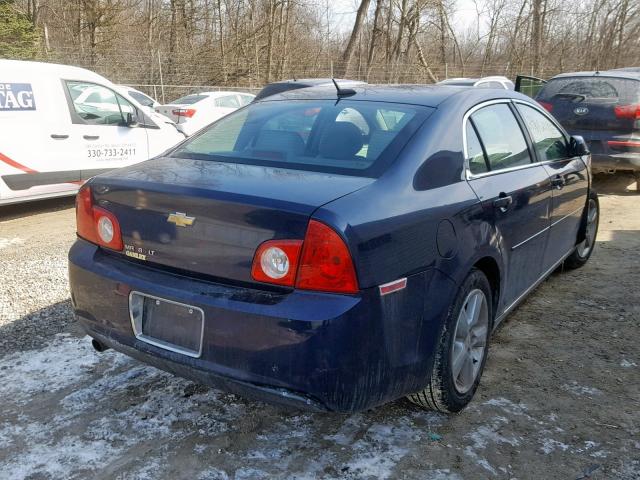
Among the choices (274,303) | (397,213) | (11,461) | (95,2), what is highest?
(95,2)

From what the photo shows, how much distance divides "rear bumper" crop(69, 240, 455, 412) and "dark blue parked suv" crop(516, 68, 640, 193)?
6.48 metres

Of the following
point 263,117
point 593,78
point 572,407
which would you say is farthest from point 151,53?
point 572,407

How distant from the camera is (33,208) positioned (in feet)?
25.2

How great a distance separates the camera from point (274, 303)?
2.21 metres

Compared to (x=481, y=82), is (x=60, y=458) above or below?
below

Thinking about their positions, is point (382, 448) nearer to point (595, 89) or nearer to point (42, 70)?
point (42, 70)

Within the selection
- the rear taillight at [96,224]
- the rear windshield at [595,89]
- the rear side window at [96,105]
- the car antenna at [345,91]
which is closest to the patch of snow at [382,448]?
the rear taillight at [96,224]

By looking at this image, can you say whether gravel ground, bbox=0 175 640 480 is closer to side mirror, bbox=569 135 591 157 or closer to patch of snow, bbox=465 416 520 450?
patch of snow, bbox=465 416 520 450

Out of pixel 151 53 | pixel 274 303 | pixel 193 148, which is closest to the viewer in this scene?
pixel 274 303

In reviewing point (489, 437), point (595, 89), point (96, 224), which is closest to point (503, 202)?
point (489, 437)

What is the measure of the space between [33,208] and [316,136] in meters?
5.99

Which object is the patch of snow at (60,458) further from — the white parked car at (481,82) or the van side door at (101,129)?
the white parked car at (481,82)

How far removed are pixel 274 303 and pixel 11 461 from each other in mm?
1389

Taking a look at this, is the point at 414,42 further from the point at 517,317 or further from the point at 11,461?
the point at 11,461
